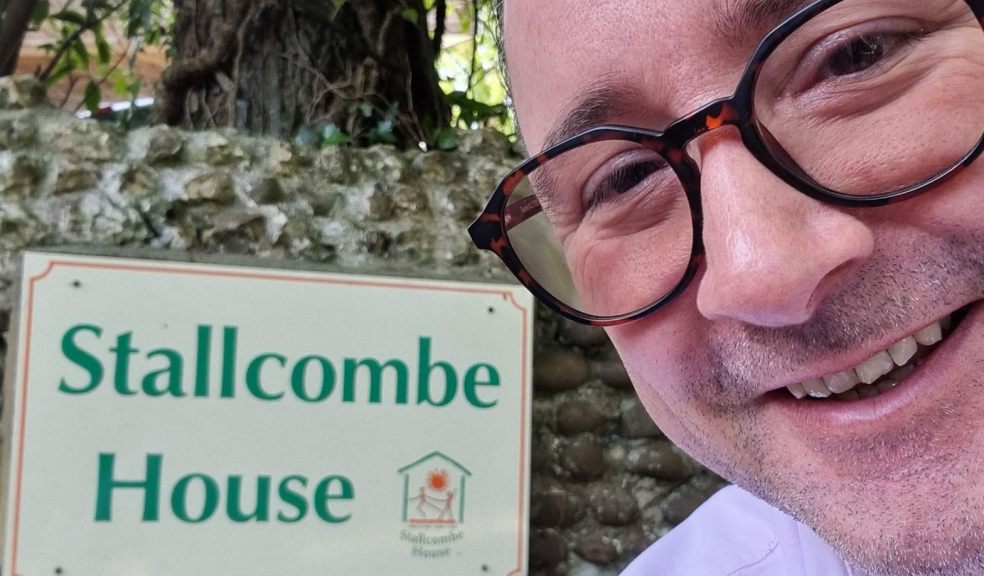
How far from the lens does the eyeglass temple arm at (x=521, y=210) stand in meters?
0.87

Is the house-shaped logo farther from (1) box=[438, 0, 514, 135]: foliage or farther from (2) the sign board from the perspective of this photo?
(1) box=[438, 0, 514, 135]: foliage

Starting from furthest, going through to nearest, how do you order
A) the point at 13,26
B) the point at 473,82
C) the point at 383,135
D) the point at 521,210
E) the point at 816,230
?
the point at 473,82 → the point at 13,26 → the point at 383,135 → the point at 521,210 → the point at 816,230

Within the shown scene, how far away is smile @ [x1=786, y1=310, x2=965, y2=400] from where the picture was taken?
544 millimetres

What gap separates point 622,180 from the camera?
27.9 inches

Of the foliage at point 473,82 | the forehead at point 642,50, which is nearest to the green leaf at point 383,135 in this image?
the foliage at point 473,82

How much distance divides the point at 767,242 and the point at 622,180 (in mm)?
214

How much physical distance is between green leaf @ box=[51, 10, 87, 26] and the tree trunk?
0.37m

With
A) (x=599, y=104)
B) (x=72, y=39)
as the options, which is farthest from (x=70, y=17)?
(x=599, y=104)

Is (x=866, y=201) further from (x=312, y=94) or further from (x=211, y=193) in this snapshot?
(x=312, y=94)

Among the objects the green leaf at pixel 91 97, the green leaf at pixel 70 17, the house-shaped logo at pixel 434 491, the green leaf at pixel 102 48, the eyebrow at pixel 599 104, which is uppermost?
the green leaf at pixel 70 17

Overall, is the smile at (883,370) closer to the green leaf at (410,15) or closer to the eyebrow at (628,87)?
the eyebrow at (628,87)

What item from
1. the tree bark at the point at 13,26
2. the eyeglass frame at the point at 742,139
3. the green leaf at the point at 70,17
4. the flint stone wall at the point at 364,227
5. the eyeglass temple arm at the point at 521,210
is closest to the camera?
the eyeglass frame at the point at 742,139

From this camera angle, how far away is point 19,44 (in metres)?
1.77

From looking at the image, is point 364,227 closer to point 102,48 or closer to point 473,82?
point 473,82
